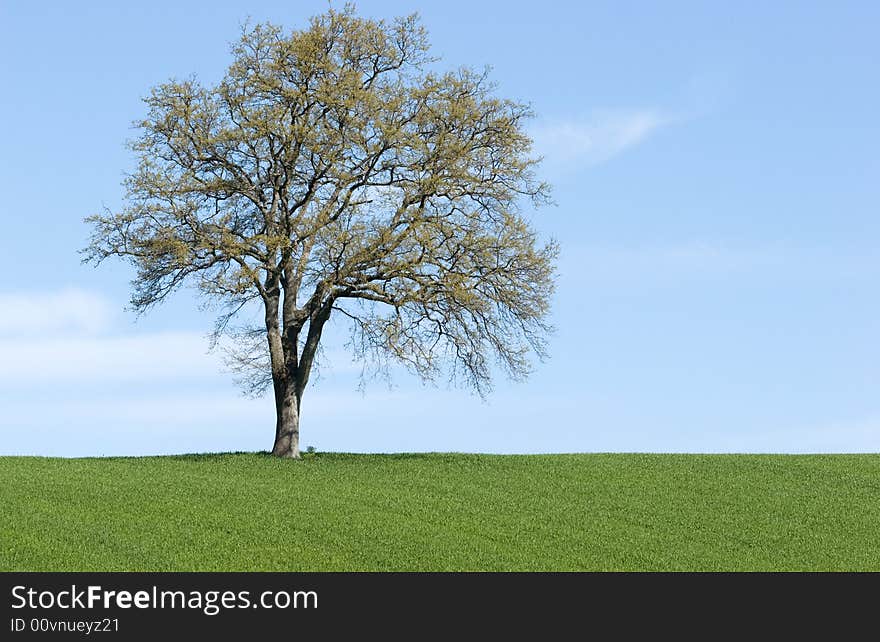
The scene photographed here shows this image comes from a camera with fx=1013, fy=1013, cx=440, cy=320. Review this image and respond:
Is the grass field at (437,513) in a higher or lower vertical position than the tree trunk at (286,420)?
lower

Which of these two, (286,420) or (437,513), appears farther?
(286,420)

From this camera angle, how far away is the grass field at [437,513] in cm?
2233

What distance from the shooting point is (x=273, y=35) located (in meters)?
35.4

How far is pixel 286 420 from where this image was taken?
117 ft

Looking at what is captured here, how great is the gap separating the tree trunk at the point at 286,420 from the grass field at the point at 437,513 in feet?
2.70

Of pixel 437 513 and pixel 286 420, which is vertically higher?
pixel 286 420

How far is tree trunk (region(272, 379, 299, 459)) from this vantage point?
35.5 meters

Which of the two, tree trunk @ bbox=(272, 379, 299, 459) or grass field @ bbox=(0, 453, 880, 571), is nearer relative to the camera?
grass field @ bbox=(0, 453, 880, 571)

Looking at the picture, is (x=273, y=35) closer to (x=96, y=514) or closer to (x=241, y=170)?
(x=241, y=170)

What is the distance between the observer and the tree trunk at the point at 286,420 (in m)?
35.5

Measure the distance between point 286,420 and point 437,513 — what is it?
10.6m

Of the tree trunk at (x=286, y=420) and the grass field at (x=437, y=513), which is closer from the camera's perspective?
the grass field at (x=437, y=513)

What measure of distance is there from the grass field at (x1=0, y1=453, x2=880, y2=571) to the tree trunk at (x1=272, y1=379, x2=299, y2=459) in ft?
2.70
